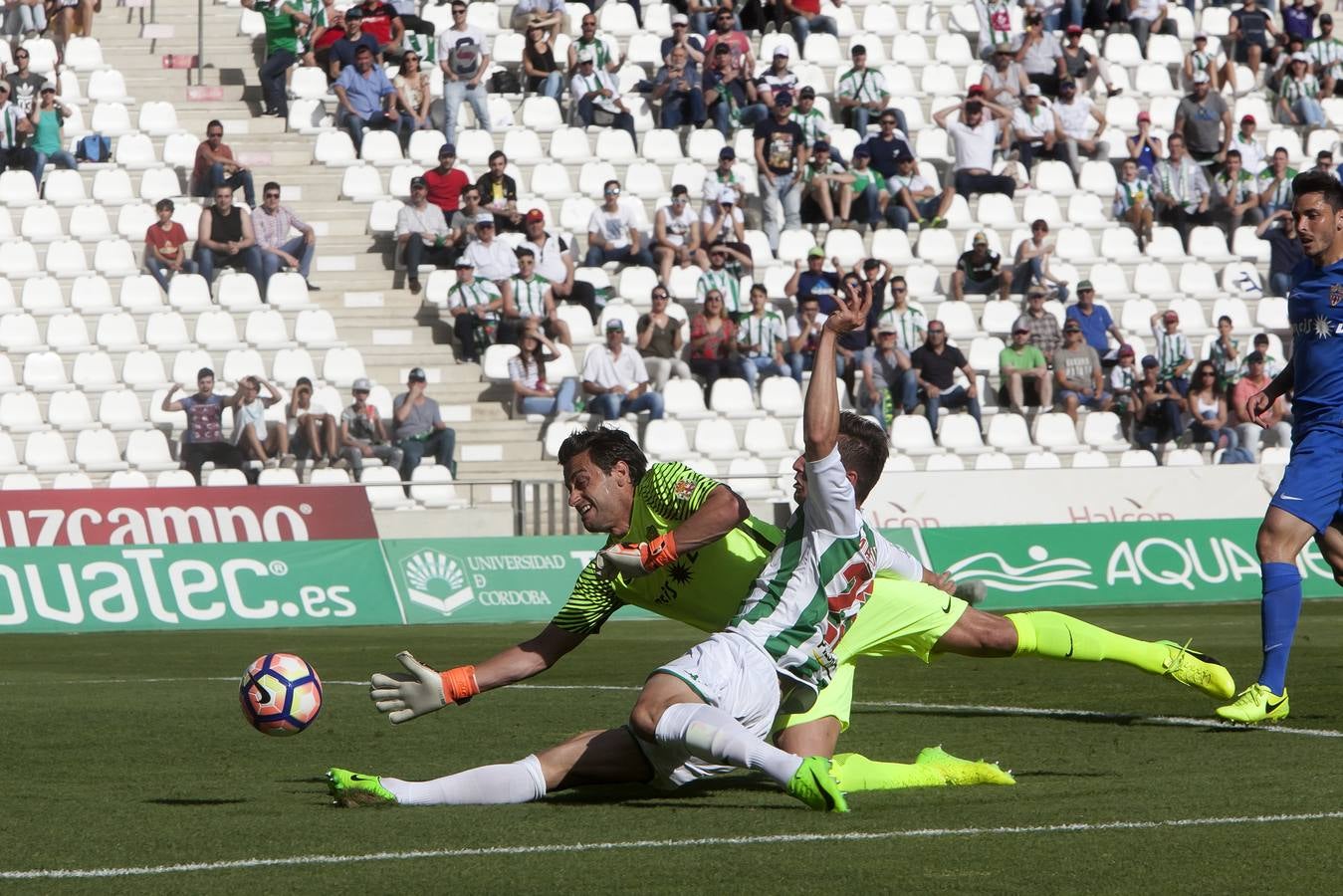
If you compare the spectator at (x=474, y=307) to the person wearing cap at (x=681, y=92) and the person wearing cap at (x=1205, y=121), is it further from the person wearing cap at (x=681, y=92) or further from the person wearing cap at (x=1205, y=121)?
the person wearing cap at (x=1205, y=121)

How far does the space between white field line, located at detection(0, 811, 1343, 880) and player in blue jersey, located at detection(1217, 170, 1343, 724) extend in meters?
2.79

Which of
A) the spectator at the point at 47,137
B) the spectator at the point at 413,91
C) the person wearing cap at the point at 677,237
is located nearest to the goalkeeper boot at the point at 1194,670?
the person wearing cap at the point at 677,237

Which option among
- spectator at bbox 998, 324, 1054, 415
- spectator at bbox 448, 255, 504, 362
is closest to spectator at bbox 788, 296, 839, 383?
spectator at bbox 998, 324, 1054, 415

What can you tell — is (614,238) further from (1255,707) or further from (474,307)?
(1255,707)

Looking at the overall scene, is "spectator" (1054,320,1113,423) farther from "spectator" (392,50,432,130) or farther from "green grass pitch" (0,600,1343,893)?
"green grass pitch" (0,600,1343,893)

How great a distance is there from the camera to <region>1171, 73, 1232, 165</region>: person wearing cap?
2827cm

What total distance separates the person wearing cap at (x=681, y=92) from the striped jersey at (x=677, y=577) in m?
19.6

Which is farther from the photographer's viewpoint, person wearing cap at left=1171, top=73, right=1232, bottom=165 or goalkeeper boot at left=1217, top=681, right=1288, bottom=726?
person wearing cap at left=1171, top=73, right=1232, bottom=165

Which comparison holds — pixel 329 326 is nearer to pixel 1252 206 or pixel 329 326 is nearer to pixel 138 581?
pixel 138 581

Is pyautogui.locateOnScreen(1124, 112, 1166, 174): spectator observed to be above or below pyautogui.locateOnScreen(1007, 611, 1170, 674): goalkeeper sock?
above

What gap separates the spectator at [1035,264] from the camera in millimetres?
26156

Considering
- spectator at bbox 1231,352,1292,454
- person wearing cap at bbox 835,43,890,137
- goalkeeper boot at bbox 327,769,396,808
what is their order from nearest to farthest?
goalkeeper boot at bbox 327,769,396,808
spectator at bbox 1231,352,1292,454
person wearing cap at bbox 835,43,890,137

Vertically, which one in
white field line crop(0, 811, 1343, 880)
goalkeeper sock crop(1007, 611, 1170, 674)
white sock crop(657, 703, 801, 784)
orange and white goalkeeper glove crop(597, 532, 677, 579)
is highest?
orange and white goalkeeper glove crop(597, 532, 677, 579)

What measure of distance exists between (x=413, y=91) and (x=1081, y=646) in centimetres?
1924
